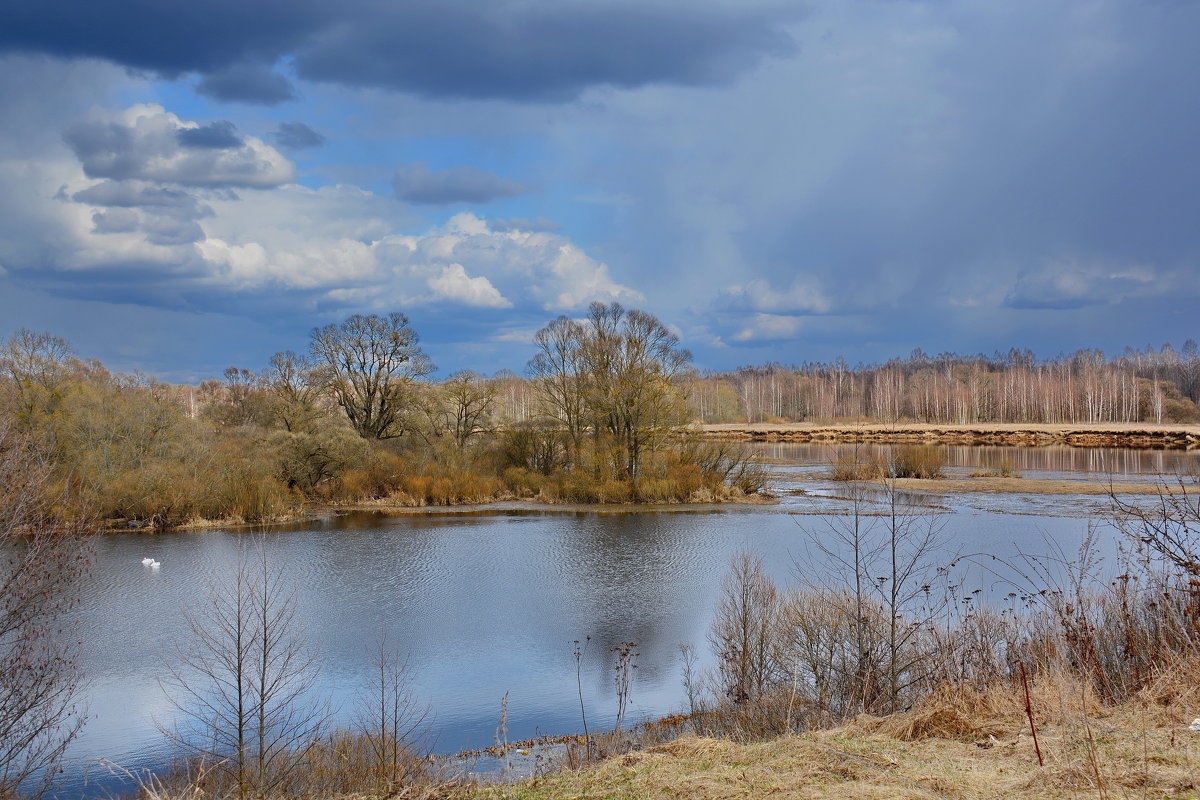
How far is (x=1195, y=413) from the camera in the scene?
107875 mm

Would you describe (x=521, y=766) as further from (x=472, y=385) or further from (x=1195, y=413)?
(x=1195, y=413)

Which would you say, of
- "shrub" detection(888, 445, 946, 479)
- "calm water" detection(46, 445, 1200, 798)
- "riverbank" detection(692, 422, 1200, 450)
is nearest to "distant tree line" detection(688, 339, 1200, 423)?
"riverbank" detection(692, 422, 1200, 450)

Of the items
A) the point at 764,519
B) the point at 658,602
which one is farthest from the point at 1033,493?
the point at 658,602

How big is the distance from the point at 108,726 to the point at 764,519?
2484 cm

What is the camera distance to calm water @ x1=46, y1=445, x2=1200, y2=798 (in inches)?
526

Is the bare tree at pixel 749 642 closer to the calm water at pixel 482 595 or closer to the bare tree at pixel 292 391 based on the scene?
the calm water at pixel 482 595

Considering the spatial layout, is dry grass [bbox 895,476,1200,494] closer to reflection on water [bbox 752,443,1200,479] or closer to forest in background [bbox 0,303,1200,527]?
reflection on water [bbox 752,443,1200,479]

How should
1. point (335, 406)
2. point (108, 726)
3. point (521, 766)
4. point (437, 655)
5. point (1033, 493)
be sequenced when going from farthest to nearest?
point (335, 406) → point (1033, 493) → point (437, 655) → point (108, 726) → point (521, 766)

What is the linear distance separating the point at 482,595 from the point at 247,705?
8.62 m

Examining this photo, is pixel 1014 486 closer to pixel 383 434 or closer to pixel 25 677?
pixel 383 434

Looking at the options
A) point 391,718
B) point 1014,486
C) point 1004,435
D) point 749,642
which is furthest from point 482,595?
point 1004,435

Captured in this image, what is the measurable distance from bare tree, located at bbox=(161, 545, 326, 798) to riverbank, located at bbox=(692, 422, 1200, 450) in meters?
53.3

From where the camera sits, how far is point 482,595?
21000 mm

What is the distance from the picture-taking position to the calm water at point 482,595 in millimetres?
13359
